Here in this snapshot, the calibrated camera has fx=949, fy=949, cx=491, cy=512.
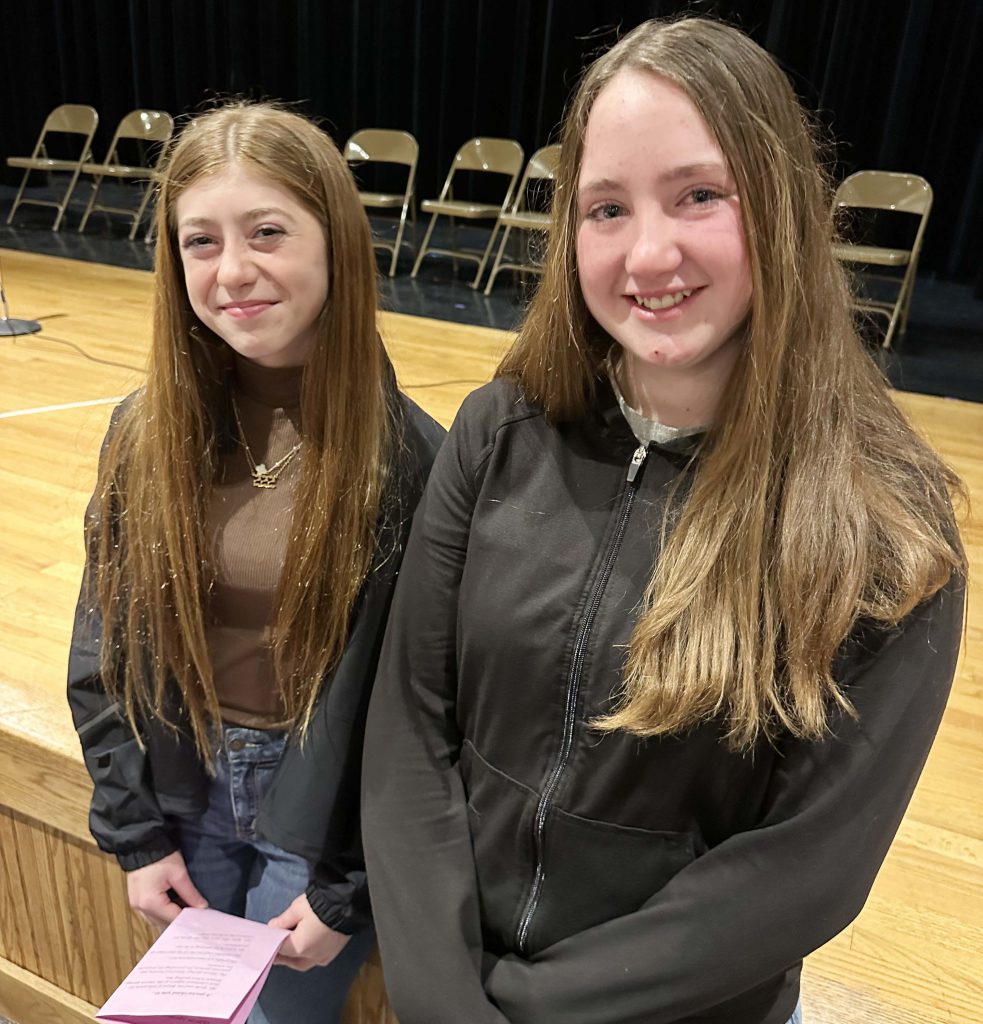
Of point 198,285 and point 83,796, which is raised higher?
point 198,285

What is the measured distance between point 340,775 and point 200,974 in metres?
0.27

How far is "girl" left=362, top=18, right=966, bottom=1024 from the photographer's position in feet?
2.64

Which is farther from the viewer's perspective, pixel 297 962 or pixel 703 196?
pixel 297 962

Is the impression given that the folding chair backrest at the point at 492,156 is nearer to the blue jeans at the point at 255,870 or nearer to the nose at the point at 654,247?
the blue jeans at the point at 255,870

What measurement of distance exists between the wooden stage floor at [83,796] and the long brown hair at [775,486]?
0.29m

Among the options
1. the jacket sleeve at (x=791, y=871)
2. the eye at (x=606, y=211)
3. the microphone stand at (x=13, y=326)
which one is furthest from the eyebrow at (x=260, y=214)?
the microphone stand at (x=13, y=326)

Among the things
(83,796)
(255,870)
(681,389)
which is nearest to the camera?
(681,389)

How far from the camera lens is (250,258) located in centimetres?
109

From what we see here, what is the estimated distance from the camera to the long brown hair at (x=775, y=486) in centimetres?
79

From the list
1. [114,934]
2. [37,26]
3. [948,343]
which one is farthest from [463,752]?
[37,26]

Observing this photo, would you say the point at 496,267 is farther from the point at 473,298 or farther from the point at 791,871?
the point at 791,871

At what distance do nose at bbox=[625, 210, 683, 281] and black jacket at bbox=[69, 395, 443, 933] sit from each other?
1.56 ft

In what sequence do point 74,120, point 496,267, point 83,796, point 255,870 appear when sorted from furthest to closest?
point 74,120, point 496,267, point 83,796, point 255,870

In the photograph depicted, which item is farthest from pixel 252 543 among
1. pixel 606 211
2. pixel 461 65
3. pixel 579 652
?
pixel 461 65
